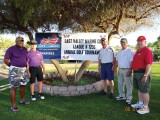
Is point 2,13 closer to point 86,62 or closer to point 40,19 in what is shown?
point 40,19

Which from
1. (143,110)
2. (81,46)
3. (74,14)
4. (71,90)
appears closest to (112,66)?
(71,90)

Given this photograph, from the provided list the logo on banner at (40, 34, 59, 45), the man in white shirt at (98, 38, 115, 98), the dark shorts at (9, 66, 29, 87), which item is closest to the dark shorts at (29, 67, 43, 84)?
the dark shorts at (9, 66, 29, 87)

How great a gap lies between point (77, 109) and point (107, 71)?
1750 millimetres

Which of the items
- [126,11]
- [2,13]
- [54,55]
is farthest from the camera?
[54,55]

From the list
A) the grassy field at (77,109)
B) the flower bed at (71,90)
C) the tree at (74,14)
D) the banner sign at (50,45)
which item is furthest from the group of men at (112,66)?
the banner sign at (50,45)

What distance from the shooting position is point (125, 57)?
757 centimetres

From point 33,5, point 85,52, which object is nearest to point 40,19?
point 33,5

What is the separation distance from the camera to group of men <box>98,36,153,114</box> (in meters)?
6.62

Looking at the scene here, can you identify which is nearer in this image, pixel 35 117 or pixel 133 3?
pixel 35 117

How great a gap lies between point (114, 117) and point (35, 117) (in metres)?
1.85

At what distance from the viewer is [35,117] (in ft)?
21.6

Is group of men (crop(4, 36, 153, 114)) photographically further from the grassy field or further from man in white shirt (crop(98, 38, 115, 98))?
the grassy field

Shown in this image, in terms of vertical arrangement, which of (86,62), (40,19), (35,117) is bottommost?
(35,117)

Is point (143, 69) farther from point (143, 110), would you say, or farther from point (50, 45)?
point (50, 45)
